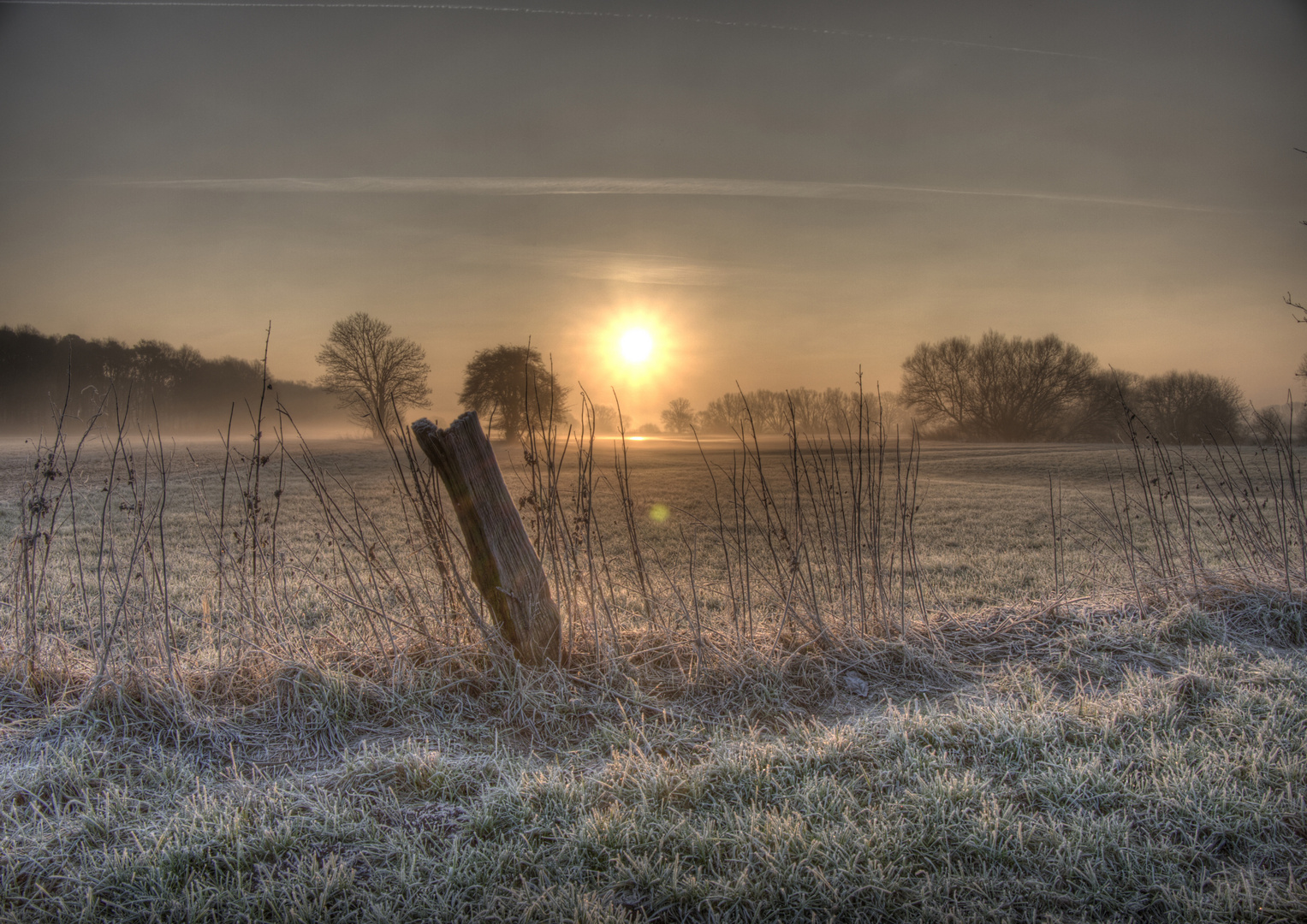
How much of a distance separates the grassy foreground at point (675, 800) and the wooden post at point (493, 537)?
0.28 meters

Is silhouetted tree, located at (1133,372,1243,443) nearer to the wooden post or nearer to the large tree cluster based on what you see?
the large tree cluster

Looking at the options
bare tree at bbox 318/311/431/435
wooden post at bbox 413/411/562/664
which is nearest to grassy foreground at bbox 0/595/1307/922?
wooden post at bbox 413/411/562/664

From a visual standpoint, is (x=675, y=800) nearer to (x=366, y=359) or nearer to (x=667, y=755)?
(x=667, y=755)

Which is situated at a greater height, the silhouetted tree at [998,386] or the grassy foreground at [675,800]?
the silhouetted tree at [998,386]

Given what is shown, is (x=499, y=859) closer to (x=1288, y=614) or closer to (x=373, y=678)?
(x=373, y=678)

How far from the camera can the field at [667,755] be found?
2.03 m

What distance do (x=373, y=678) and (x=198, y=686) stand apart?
888 mm

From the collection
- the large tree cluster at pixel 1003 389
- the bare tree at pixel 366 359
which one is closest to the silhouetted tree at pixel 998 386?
the large tree cluster at pixel 1003 389

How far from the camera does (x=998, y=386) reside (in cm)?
4138

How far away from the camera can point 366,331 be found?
36.5 metres

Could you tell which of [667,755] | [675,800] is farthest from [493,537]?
[675,800]

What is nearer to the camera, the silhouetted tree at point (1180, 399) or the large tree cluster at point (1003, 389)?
the silhouetted tree at point (1180, 399)

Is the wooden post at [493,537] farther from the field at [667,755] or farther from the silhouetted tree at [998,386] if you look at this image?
the silhouetted tree at [998,386]

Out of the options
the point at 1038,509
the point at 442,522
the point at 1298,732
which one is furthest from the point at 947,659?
the point at 1038,509
